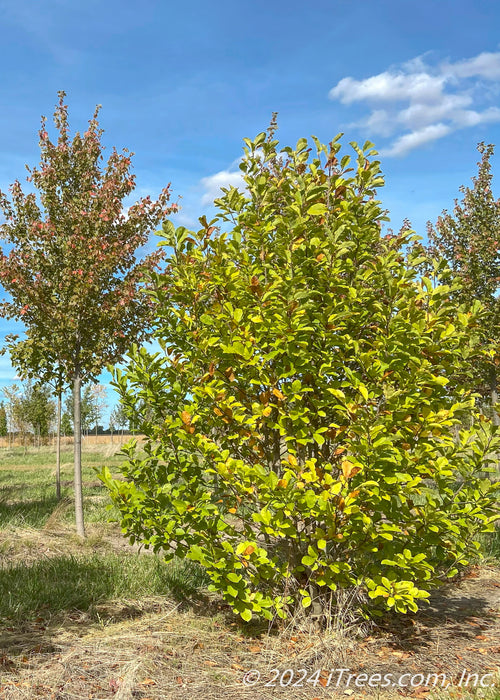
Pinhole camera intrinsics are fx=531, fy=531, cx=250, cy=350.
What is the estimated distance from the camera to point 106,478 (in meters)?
3.85

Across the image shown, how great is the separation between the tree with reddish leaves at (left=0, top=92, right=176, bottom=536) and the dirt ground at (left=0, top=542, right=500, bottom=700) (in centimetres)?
325

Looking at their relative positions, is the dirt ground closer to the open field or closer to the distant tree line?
the open field

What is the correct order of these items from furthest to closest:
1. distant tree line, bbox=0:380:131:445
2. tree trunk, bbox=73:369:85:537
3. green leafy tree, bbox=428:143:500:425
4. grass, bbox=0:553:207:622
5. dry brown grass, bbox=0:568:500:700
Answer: distant tree line, bbox=0:380:131:445
green leafy tree, bbox=428:143:500:425
tree trunk, bbox=73:369:85:537
grass, bbox=0:553:207:622
dry brown grass, bbox=0:568:500:700

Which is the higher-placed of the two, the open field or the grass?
the grass

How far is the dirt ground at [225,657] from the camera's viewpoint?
3.31 m

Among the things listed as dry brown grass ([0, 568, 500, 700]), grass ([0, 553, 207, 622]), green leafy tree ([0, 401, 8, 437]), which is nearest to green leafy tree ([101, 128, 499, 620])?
dry brown grass ([0, 568, 500, 700])

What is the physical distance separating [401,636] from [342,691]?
1030 millimetres

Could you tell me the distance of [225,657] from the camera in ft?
12.2

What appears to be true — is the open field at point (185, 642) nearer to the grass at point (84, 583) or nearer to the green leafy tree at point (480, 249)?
the grass at point (84, 583)

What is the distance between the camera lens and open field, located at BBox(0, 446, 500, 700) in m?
3.35

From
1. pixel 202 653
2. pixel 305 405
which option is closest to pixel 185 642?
pixel 202 653

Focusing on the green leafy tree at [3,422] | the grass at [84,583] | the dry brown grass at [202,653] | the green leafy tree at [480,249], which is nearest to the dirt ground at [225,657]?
the dry brown grass at [202,653]

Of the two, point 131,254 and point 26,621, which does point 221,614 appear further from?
point 131,254

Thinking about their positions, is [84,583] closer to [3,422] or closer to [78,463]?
[78,463]
